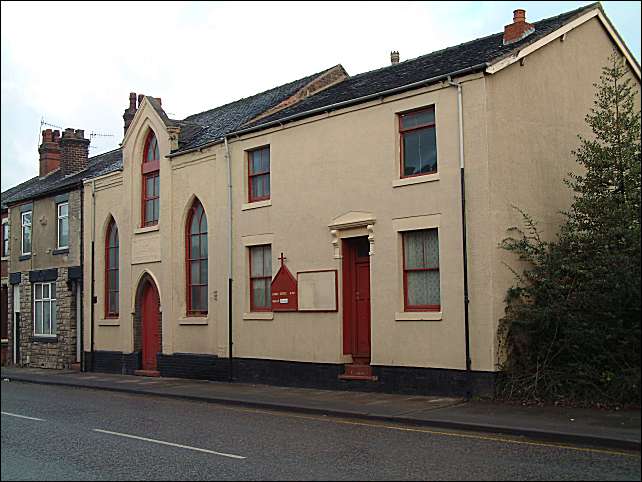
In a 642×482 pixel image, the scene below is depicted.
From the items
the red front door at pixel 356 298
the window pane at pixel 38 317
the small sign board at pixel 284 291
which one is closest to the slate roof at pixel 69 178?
the window pane at pixel 38 317

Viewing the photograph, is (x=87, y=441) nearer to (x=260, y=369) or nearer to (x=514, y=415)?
(x=514, y=415)

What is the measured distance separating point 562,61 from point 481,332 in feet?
21.6

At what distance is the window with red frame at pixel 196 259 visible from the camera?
23.0 m

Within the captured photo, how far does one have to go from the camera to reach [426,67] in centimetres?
1894

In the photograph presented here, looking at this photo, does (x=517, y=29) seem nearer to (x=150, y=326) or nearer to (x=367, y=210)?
(x=367, y=210)

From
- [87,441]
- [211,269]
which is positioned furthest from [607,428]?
[211,269]

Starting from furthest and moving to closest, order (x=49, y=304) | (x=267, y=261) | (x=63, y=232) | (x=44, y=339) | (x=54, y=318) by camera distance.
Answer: (x=49, y=304), (x=44, y=339), (x=63, y=232), (x=54, y=318), (x=267, y=261)

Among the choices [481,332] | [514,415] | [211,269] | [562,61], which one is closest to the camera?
[514,415]

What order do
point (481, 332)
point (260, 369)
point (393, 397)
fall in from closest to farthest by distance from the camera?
point (481, 332), point (393, 397), point (260, 369)

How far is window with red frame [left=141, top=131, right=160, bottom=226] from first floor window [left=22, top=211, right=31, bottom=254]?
8.24m

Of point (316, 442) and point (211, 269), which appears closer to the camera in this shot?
point (316, 442)

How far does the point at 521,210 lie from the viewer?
16438 millimetres

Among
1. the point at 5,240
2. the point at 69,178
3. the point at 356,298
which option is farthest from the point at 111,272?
the point at 356,298

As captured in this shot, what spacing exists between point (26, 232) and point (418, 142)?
782 inches
